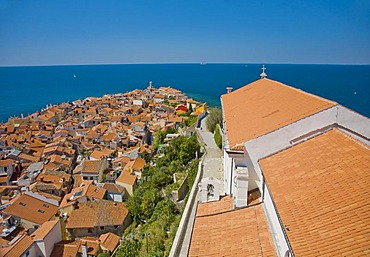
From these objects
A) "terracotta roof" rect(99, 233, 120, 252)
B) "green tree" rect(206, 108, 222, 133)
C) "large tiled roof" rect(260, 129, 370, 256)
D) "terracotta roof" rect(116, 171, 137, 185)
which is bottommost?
"terracotta roof" rect(99, 233, 120, 252)

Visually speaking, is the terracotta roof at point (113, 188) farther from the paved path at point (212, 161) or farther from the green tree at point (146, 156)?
the paved path at point (212, 161)

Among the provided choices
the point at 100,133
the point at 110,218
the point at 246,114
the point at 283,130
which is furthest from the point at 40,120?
the point at 283,130

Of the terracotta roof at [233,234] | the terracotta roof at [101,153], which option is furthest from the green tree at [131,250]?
the terracotta roof at [101,153]

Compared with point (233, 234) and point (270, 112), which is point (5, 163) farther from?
point (233, 234)

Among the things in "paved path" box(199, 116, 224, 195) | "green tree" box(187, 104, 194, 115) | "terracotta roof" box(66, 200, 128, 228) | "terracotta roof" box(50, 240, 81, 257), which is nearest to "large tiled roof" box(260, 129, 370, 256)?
"paved path" box(199, 116, 224, 195)

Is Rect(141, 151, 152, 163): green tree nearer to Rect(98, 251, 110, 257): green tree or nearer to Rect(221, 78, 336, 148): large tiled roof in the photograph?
Rect(98, 251, 110, 257): green tree

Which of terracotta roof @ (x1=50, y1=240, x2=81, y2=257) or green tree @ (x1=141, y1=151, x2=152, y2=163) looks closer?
terracotta roof @ (x1=50, y1=240, x2=81, y2=257)
